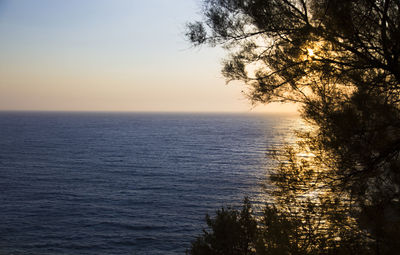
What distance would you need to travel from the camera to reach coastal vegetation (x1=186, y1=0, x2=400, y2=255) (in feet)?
17.8

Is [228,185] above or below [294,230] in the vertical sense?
below

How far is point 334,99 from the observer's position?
259 inches

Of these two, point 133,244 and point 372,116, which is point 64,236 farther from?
point 372,116

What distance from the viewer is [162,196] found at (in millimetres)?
36906

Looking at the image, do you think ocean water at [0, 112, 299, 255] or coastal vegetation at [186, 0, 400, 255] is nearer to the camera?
coastal vegetation at [186, 0, 400, 255]

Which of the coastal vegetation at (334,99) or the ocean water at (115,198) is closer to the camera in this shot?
the coastal vegetation at (334,99)

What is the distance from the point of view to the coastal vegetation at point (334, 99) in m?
5.44

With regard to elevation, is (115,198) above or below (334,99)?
below

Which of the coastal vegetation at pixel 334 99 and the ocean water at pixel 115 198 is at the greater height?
the coastal vegetation at pixel 334 99

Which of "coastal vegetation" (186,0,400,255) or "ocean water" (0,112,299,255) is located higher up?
"coastal vegetation" (186,0,400,255)

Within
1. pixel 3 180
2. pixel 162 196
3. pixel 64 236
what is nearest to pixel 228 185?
pixel 162 196

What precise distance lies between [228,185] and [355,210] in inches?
1383

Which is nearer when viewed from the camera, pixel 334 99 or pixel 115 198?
pixel 334 99

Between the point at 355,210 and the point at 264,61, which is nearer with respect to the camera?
the point at 355,210
